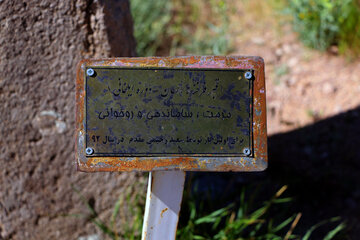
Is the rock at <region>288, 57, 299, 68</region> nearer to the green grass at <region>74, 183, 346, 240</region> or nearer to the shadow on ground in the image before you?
the shadow on ground

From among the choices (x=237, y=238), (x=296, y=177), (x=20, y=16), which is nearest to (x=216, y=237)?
(x=237, y=238)

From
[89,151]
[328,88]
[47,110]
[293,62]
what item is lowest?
[89,151]

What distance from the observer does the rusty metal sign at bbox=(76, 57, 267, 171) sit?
134 centimetres

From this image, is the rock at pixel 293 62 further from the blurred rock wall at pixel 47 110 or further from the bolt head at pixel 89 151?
the bolt head at pixel 89 151

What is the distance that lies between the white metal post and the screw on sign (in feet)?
0.25

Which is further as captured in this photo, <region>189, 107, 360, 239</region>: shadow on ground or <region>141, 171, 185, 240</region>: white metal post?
<region>189, 107, 360, 239</region>: shadow on ground

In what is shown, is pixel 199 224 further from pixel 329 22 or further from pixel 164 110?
pixel 329 22

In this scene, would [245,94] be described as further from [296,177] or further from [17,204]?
[296,177]

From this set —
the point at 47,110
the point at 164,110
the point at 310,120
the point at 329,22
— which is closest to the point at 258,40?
the point at 329,22

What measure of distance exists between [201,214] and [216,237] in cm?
16

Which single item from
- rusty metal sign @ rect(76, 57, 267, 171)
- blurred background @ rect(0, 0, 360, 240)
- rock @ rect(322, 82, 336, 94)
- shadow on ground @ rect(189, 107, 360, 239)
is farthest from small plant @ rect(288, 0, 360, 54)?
rusty metal sign @ rect(76, 57, 267, 171)

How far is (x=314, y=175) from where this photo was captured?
2.52 metres

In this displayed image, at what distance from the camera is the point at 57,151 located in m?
1.85

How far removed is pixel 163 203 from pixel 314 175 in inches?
54.2
